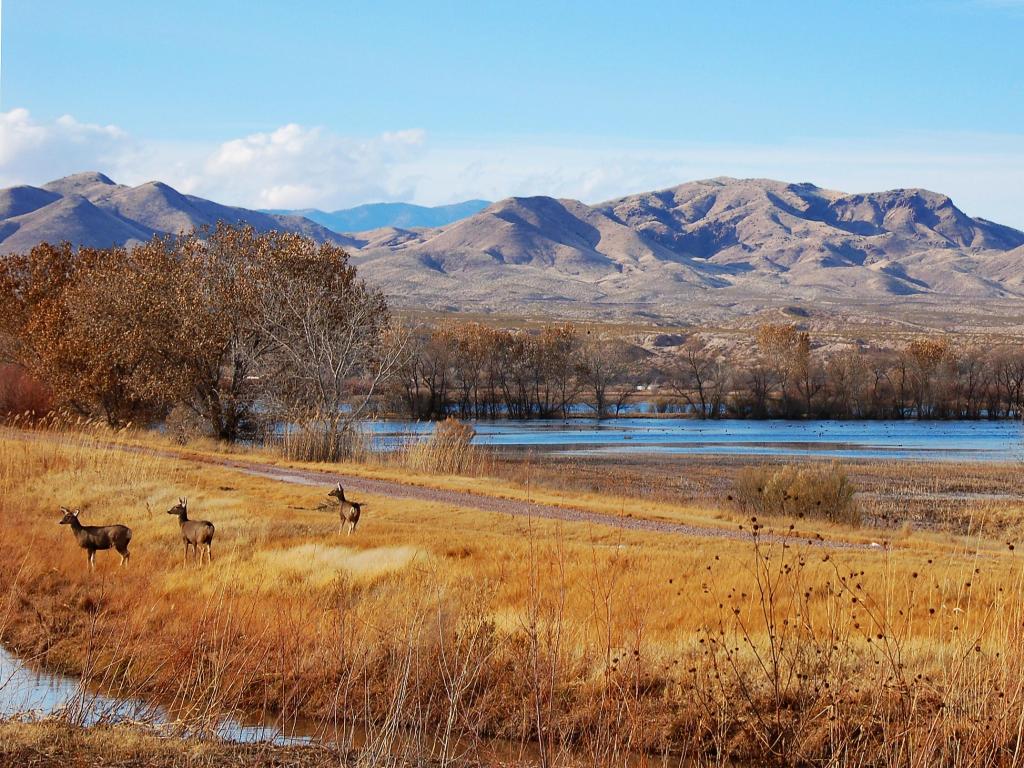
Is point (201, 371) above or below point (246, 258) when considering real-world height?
below

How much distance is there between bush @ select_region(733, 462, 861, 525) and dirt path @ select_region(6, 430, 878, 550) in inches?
214

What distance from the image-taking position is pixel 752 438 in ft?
224

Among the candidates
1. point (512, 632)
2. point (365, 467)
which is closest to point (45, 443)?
point (365, 467)

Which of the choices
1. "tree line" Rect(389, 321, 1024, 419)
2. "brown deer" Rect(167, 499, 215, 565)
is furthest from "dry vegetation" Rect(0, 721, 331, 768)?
"tree line" Rect(389, 321, 1024, 419)

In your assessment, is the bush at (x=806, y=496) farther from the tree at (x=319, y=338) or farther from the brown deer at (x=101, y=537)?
the brown deer at (x=101, y=537)

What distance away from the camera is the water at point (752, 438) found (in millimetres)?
55969

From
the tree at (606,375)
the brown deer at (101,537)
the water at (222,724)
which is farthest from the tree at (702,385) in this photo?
the water at (222,724)

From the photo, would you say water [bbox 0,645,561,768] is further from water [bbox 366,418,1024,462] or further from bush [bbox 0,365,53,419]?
bush [bbox 0,365,53,419]

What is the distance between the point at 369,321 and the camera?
154 feet

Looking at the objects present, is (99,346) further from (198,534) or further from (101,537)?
(198,534)

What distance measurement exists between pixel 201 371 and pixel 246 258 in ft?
17.8

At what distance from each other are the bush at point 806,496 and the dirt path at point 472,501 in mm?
5448

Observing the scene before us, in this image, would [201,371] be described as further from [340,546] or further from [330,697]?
[330,697]

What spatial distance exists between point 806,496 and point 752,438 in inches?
1547
